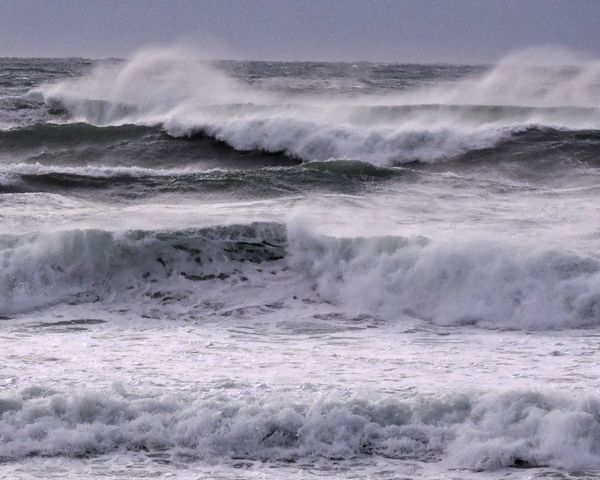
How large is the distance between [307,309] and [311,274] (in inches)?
34.3

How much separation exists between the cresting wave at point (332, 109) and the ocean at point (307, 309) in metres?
0.17

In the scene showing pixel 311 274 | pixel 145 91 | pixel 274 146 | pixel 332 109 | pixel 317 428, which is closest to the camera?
Result: pixel 317 428

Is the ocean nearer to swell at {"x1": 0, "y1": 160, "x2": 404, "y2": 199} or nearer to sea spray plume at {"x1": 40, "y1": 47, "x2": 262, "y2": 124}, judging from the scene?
swell at {"x1": 0, "y1": 160, "x2": 404, "y2": 199}

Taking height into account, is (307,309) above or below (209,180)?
below

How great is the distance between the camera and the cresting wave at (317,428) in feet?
18.2

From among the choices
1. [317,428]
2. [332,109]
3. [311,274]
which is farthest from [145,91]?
[317,428]

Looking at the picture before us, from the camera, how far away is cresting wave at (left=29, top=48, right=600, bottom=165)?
2000 centimetres

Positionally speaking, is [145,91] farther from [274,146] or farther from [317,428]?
[317,428]

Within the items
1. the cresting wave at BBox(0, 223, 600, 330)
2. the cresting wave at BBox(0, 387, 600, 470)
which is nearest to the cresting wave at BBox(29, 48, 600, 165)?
the cresting wave at BBox(0, 223, 600, 330)

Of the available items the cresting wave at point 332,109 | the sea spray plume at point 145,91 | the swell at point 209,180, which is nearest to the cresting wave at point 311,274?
the swell at point 209,180

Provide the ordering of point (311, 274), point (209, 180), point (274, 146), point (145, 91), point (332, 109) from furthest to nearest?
point (145, 91) → point (332, 109) → point (274, 146) → point (209, 180) → point (311, 274)

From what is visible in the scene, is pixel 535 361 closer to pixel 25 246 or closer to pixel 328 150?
pixel 25 246

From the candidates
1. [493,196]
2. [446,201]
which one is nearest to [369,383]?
[446,201]

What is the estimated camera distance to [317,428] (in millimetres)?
5750
